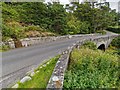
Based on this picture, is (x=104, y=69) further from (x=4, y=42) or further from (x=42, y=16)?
(x=42, y=16)

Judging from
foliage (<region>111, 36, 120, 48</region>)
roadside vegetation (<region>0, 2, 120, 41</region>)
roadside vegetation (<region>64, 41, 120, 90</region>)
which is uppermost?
roadside vegetation (<region>0, 2, 120, 41</region>)

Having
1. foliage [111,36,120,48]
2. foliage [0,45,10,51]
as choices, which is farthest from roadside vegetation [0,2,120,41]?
foliage [111,36,120,48]

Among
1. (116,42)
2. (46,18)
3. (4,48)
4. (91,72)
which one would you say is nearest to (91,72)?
(91,72)

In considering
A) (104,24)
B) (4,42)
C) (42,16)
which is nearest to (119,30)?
(104,24)

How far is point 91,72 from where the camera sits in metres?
9.62

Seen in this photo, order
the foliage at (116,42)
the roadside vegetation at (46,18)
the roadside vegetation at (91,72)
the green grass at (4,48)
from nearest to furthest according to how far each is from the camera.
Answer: the roadside vegetation at (91,72) → the green grass at (4,48) → the roadside vegetation at (46,18) → the foliage at (116,42)

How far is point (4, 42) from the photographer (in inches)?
681

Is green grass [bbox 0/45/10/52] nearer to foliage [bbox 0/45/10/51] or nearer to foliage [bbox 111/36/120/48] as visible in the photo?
foliage [bbox 0/45/10/51]

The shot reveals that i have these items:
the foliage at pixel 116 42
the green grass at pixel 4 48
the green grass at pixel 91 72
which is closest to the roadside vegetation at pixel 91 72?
the green grass at pixel 91 72

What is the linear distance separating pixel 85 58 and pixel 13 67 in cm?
362

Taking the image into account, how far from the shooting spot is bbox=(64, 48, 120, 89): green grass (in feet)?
25.3

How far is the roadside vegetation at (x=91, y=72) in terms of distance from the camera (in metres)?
7.72

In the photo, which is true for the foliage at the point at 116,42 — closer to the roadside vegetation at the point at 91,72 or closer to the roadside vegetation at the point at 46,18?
the roadside vegetation at the point at 46,18

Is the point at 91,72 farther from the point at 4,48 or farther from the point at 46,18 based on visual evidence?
the point at 46,18
